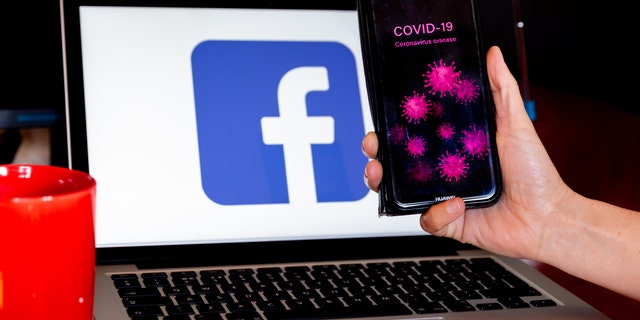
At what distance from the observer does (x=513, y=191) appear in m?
0.87

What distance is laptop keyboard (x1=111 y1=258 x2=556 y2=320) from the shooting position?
0.75 metres

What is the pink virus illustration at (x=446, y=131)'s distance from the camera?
787 mm

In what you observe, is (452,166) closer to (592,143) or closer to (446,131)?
(446,131)

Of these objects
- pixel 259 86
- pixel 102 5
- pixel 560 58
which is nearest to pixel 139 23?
pixel 102 5

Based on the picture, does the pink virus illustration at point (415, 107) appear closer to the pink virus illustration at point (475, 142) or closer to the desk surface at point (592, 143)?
the pink virus illustration at point (475, 142)

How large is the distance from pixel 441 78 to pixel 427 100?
2 centimetres

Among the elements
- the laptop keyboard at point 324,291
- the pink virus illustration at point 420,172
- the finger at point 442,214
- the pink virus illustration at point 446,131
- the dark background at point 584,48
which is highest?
the dark background at point 584,48

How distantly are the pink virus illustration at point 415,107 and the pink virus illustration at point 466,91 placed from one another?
31 mm

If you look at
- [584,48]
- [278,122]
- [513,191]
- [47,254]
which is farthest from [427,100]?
[584,48]

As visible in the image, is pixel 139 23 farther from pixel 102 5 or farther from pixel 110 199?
pixel 110 199

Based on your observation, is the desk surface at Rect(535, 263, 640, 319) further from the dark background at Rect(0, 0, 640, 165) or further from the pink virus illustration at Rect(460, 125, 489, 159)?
the dark background at Rect(0, 0, 640, 165)

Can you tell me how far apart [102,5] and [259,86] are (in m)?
0.20

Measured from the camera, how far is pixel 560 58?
127 cm

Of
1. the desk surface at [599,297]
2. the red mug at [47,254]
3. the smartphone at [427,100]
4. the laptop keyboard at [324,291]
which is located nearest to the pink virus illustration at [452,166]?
the smartphone at [427,100]
